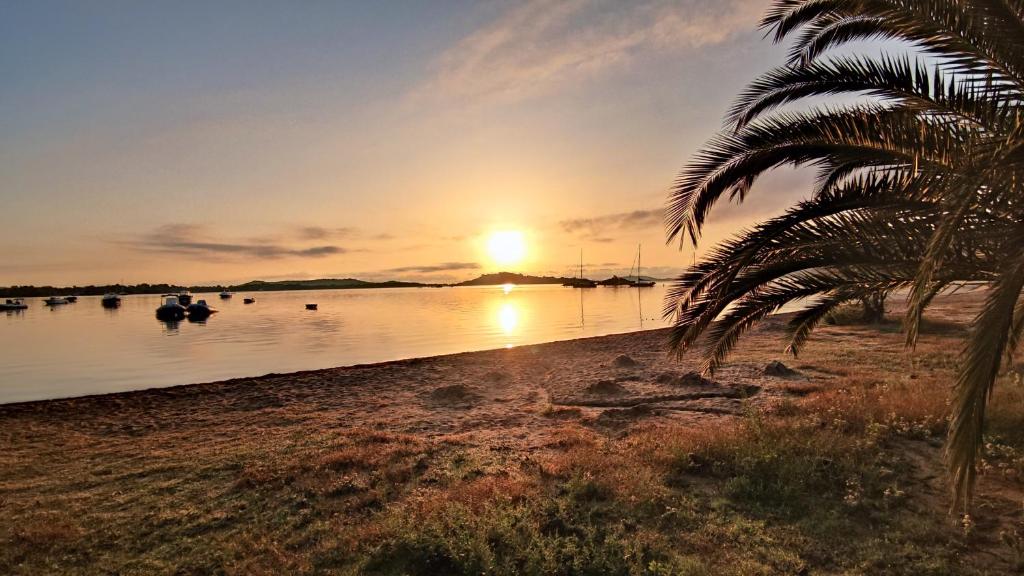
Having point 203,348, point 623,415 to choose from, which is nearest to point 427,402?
point 623,415

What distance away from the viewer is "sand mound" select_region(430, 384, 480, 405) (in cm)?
1468

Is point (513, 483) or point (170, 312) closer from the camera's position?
point (513, 483)

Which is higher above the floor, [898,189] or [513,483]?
[898,189]

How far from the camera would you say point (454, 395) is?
15.0m

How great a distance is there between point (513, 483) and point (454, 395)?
814 cm

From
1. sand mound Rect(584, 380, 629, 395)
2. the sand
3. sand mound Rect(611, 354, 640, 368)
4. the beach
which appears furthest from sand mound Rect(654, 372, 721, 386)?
sand mound Rect(611, 354, 640, 368)

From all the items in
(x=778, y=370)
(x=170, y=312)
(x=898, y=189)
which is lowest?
(x=778, y=370)

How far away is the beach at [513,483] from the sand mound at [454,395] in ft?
1.57

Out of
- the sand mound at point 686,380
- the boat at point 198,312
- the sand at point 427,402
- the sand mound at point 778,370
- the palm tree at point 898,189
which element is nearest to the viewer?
the palm tree at point 898,189

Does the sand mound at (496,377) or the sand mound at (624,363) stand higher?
the sand mound at (624,363)

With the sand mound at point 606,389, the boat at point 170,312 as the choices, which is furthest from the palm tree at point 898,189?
the boat at point 170,312

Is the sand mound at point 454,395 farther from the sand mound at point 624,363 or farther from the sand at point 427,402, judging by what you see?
the sand mound at point 624,363

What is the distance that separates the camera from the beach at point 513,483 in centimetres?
515

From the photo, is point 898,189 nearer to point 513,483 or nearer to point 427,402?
point 513,483
